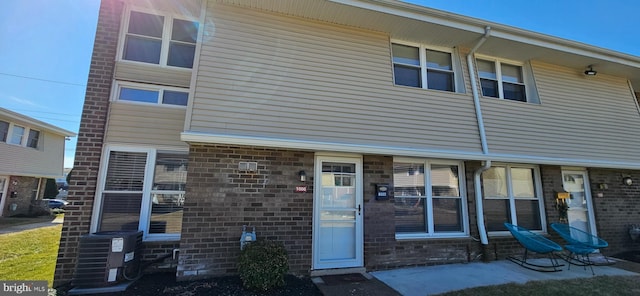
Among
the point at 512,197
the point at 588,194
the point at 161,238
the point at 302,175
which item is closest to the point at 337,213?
the point at 302,175

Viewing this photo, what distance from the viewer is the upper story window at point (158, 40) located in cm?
579

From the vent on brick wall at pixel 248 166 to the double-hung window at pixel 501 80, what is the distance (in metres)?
5.67

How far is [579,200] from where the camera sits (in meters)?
7.45

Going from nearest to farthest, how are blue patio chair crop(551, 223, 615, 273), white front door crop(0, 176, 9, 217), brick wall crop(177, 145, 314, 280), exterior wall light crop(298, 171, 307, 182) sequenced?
brick wall crop(177, 145, 314, 280), exterior wall light crop(298, 171, 307, 182), blue patio chair crop(551, 223, 615, 273), white front door crop(0, 176, 9, 217)

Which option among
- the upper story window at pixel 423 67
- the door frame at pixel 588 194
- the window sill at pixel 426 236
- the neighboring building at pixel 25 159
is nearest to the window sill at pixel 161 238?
the window sill at pixel 426 236

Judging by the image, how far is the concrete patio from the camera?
4.63m

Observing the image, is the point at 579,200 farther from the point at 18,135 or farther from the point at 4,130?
the point at 18,135

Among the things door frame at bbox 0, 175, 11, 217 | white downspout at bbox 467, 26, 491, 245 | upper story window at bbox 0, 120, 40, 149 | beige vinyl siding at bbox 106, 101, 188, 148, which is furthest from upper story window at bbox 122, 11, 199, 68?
door frame at bbox 0, 175, 11, 217

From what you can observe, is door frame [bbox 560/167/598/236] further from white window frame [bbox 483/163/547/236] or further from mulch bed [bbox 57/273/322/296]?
mulch bed [bbox 57/273/322/296]

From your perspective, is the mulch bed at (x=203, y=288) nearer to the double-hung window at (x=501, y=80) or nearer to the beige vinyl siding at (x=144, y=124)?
the beige vinyl siding at (x=144, y=124)

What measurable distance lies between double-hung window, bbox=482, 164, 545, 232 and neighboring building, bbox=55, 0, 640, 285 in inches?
1.4

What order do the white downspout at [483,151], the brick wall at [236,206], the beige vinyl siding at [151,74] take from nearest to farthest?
the brick wall at [236,206] → the beige vinyl siding at [151,74] → the white downspout at [483,151]

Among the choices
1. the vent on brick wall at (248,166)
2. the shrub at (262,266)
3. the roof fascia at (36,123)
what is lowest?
the shrub at (262,266)

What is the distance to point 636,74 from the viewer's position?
26.6 ft
